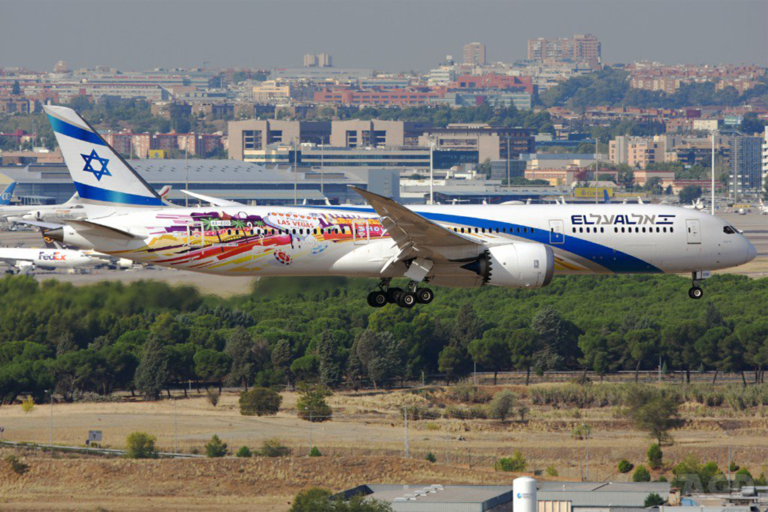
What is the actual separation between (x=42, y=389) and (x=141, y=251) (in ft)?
152

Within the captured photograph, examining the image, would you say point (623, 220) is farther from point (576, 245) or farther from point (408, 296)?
point (408, 296)

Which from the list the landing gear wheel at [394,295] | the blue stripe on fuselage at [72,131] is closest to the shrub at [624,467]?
the landing gear wheel at [394,295]

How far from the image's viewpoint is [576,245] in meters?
56.1

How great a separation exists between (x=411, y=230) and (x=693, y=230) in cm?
1199

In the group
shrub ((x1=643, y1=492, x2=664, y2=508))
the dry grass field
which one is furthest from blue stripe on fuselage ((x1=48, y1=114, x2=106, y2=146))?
shrub ((x1=643, y1=492, x2=664, y2=508))

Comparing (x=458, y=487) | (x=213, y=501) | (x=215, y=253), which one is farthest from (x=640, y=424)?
(x=215, y=253)

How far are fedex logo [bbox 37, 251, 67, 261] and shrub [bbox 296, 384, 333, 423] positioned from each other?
48481 mm

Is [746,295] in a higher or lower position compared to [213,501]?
higher

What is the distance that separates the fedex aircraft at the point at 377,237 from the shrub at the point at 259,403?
129ft

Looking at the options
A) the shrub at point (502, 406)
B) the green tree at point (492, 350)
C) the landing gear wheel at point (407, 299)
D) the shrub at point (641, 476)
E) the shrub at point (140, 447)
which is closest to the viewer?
the landing gear wheel at point (407, 299)

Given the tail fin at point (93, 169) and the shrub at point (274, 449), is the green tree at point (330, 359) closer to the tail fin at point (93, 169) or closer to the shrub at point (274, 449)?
the shrub at point (274, 449)

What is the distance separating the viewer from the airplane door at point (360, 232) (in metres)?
55.5

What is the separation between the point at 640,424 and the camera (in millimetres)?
87562

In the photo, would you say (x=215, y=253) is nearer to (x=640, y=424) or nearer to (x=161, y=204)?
(x=161, y=204)
